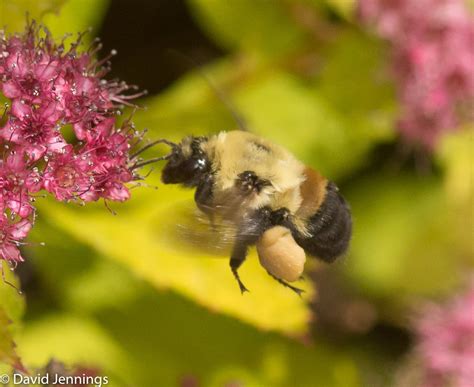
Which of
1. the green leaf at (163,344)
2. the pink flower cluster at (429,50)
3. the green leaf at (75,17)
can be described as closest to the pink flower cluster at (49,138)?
the green leaf at (75,17)

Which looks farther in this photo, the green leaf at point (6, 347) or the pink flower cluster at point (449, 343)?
the pink flower cluster at point (449, 343)

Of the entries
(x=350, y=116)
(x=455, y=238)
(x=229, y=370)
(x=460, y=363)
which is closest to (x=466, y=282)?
(x=455, y=238)

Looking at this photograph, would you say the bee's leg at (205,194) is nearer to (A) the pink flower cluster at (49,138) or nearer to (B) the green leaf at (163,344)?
(A) the pink flower cluster at (49,138)

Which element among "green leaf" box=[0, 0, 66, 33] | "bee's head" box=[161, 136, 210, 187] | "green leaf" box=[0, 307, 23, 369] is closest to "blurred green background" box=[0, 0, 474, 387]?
"green leaf" box=[0, 0, 66, 33]

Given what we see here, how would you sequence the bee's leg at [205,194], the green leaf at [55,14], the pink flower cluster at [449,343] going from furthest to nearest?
the pink flower cluster at [449,343] < the green leaf at [55,14] < the bee's leg at [205,194]

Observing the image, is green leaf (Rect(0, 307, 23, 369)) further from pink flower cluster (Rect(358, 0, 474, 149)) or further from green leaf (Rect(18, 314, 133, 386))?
pink flower cluster (Rect(358, 0, 474, 149))
